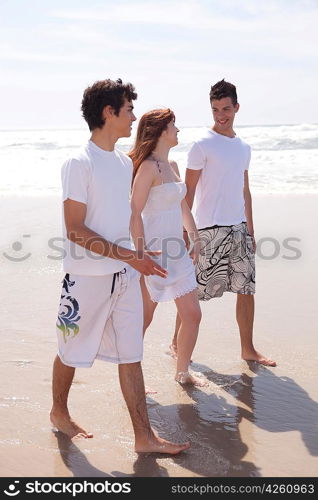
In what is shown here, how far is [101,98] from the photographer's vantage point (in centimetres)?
367

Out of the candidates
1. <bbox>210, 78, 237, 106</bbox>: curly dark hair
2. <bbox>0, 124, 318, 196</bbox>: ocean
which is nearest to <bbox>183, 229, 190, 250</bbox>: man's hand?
<bbox>210, 78, 237, 106</bbox>: curly dark hair

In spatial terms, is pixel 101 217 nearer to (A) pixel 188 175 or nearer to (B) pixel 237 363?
(A) pixel 188 175

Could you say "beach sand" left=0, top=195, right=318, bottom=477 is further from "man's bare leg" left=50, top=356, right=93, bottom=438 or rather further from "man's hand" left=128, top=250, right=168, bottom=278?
"man's hand" left=128, top=250, right=168, bottom=278

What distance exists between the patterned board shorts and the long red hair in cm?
77

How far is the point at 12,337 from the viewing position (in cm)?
568

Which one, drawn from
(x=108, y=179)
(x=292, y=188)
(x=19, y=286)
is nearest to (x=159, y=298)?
(x=108, y=179)

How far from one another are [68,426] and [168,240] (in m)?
1.29

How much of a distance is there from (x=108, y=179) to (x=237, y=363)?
2.11 meters

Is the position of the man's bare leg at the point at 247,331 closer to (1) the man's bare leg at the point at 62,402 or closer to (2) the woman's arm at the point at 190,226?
(2) the woman's arm at the point at 190,226

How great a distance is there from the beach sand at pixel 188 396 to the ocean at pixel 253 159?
6.18 feet

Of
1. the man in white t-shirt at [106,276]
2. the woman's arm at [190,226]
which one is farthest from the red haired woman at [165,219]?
the man in white t-shirt at [106,276]

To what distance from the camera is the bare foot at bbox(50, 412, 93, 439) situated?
396 centimetres

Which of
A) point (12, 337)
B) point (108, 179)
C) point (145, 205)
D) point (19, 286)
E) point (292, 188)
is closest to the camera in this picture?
point (108, 179)

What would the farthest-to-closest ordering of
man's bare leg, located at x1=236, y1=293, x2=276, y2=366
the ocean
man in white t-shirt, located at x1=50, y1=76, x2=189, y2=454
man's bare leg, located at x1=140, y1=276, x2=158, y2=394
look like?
the ocean, man's bare leg, located at x1=236, y1=293, x2=276, y2=366, man's bare leg, located at x1=140, y1=276, x2=158, y2=394, man in white t-shirt, located at x1=50, y1=76, x2=189, y2=454
